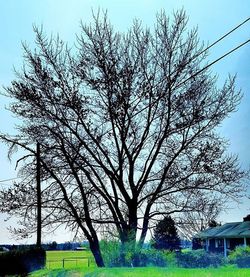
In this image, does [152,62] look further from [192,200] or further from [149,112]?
[192,200]

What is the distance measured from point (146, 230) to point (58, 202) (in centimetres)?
386

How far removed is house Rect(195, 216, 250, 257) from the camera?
139 ft

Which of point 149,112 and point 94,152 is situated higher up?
point 149,112

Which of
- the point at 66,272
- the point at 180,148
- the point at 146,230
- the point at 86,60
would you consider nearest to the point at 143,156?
the point at 180,148

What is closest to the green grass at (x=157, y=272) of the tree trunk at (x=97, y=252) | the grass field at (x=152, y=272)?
the grass field at (x=152, y=272)

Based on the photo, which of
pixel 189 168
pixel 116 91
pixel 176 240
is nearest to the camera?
pixel 116 91

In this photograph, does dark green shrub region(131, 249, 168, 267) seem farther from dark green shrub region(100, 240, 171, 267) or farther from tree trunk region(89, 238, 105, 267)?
tree trunk region(89, 238, 105, 267)

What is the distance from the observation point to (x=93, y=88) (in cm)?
1984

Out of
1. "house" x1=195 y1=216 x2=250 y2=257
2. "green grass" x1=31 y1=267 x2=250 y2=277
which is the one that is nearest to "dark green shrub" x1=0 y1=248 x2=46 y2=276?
"green grass" x1=31 y1=267 x2=250 y2=277

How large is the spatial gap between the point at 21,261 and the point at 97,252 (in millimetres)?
6457

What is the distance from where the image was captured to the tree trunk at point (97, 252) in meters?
13.2

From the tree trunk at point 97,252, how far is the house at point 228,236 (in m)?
25.5

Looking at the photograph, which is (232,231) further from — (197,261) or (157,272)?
(157,272)

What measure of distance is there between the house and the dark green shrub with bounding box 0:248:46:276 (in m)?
21.8
